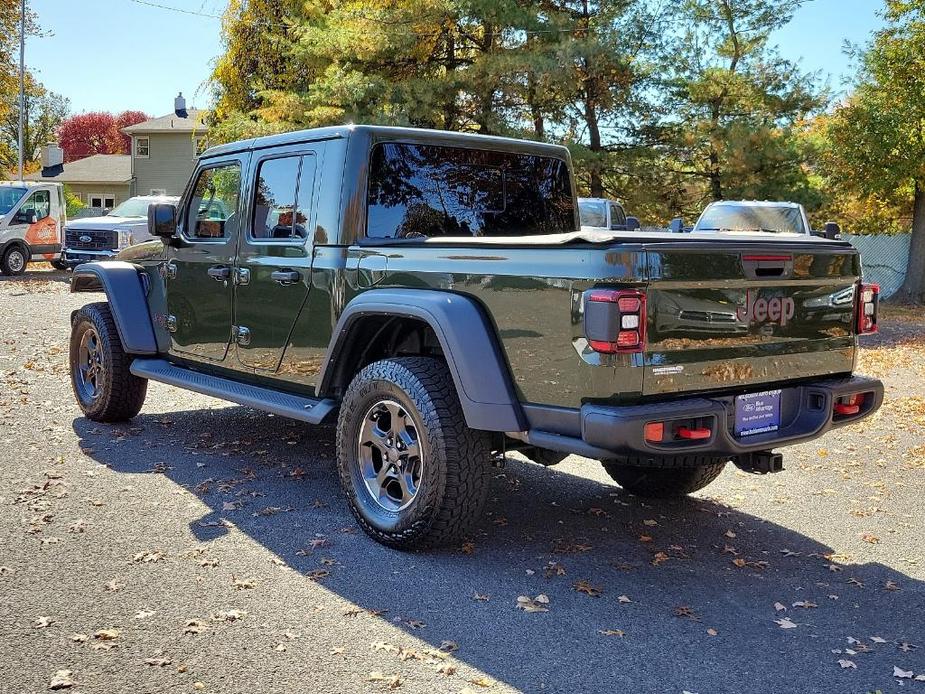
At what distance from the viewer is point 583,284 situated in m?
4.00

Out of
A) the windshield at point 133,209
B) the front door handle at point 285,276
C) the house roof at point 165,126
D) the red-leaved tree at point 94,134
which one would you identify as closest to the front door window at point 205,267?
the front door handle at point 285,276

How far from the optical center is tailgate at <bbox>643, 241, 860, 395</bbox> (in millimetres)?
4074

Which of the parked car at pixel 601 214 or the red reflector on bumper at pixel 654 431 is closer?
the red reflector on bumper at pixel 654 431

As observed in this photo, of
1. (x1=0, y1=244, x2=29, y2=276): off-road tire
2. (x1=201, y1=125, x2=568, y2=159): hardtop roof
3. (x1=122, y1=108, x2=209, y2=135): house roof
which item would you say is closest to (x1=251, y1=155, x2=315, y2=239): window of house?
(x1=201, y1=125, x2=568, y2=159): hardtop roof

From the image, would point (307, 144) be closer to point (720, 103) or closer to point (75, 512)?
point (75, 512)

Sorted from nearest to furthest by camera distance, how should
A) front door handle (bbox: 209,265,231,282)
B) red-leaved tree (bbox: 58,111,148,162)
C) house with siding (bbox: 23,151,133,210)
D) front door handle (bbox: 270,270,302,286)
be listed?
front door handle (bbox: 270,270,302,286) < front door handle (bbox: 209,265,231,282) < house with siding (bbox: 23,151,133,210) < red-leaved tree (bbox: 58,111,148,162)

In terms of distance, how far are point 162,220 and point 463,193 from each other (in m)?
2.23

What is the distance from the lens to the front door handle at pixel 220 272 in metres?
6.10

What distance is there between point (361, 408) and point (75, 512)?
5.73 ft

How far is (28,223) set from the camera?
74.7 ft

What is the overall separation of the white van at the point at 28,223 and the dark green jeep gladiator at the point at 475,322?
18.0 m

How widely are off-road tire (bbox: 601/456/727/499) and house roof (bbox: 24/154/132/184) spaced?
178 feet

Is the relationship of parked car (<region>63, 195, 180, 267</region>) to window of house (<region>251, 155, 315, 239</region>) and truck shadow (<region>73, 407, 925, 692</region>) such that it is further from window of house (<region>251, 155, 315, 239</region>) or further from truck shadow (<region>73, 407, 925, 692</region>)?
window of house (<region>251, 155, 315, 239</region>)

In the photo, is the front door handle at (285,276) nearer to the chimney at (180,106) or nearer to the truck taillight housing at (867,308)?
the truck taillight housing at (867,308)
